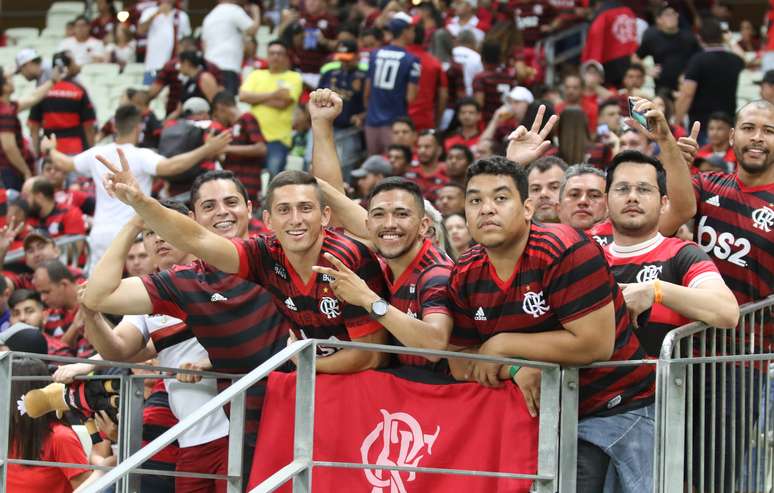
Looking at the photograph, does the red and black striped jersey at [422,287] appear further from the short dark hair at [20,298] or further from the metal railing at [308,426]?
the short dark hair at [20,298]

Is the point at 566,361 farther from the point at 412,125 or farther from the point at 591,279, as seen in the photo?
the point at 412,125

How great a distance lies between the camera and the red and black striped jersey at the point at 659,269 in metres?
5.90

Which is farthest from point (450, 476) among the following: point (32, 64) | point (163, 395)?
point (32, 64)

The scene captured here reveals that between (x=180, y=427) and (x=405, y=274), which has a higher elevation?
(x=405, y=274)

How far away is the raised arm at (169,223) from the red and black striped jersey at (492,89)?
919cm

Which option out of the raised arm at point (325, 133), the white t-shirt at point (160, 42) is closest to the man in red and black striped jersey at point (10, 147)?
the white t-shirt at point (160, 42)

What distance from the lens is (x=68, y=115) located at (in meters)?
15.9

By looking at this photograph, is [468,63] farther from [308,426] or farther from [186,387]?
[308,426]

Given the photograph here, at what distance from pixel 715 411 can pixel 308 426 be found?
168 centimetres

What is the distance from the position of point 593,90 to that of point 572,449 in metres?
9.62

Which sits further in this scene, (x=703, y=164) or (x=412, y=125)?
(x=412, y=125)

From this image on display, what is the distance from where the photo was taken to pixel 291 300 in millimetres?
6246

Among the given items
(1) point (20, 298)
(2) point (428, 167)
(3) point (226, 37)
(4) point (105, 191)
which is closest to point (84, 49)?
(3) point (226, 37)

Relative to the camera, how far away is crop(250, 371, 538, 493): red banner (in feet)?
18.9
